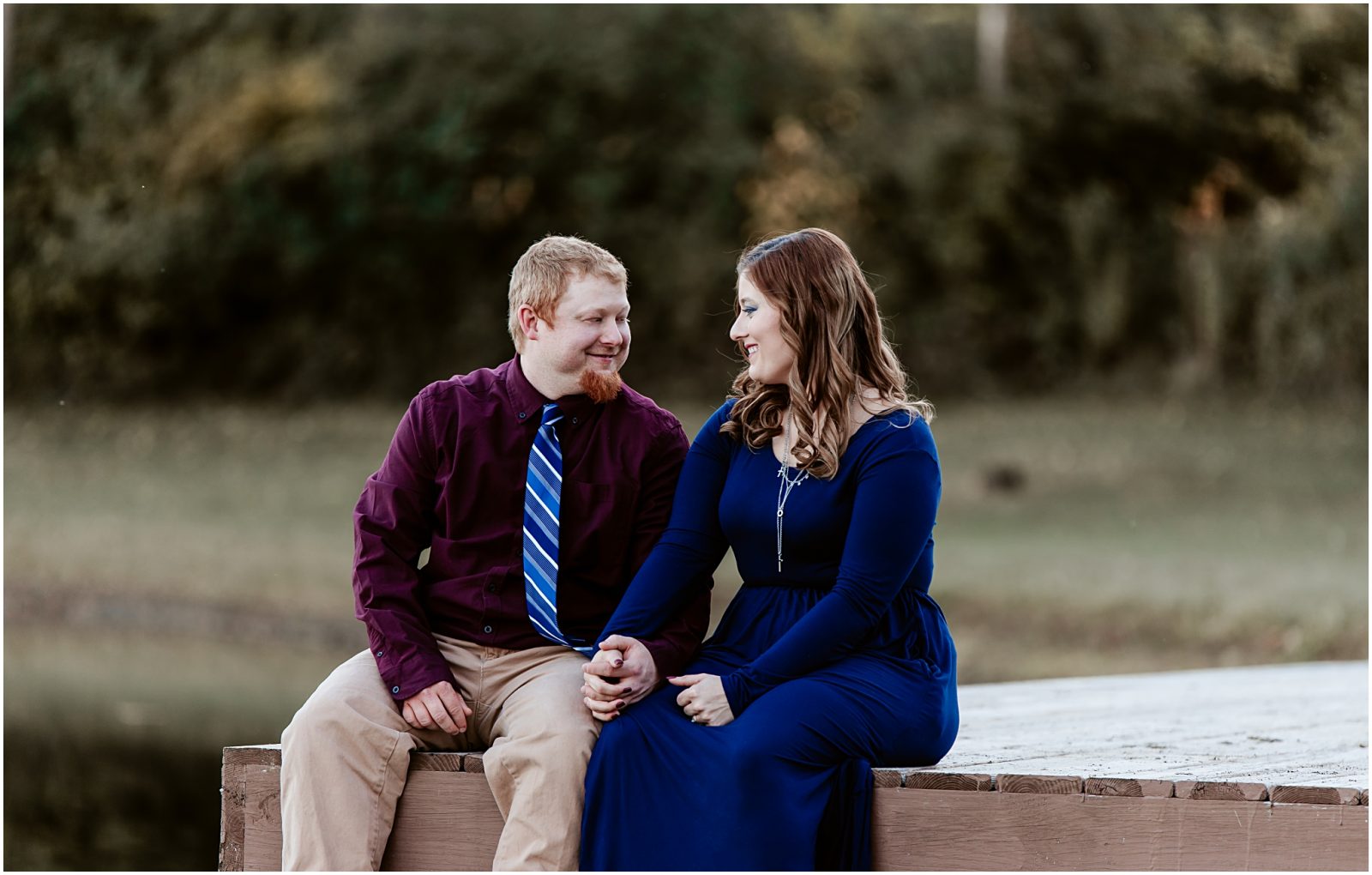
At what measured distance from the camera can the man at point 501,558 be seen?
9.32ft

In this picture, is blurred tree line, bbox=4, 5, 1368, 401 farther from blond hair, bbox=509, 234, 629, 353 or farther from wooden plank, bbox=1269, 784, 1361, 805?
wooden plank, bbox=1269, 784, 1361, 805

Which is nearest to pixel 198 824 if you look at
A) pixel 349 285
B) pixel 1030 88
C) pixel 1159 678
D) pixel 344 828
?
pixel 1159 678

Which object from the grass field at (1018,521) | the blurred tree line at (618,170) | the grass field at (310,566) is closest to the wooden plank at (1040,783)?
the grass field at (310,566)

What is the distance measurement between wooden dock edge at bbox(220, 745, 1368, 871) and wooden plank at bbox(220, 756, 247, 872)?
46 mm

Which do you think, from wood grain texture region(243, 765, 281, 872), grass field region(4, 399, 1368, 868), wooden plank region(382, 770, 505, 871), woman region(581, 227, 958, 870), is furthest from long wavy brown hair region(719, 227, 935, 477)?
grass field region(4, 399, 1368, 868)

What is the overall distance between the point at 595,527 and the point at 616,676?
0.28m

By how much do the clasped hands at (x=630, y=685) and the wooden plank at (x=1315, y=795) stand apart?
824 mm

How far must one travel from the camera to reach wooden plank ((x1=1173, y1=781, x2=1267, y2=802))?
2.70m

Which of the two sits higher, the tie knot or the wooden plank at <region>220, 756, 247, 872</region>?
the tie knot

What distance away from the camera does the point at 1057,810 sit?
2.78m

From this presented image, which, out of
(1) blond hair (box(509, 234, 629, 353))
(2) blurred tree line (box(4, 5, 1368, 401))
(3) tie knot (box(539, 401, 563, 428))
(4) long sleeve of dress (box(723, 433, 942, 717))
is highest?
(2) blurred tree line (box(4, 5, 1368, 401))

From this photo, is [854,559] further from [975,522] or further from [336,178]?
[336,178]

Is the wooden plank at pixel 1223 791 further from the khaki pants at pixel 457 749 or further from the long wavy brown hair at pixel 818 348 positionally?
the khaki pants at pixel 457 749

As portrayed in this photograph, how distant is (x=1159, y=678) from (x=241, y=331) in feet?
45.2
